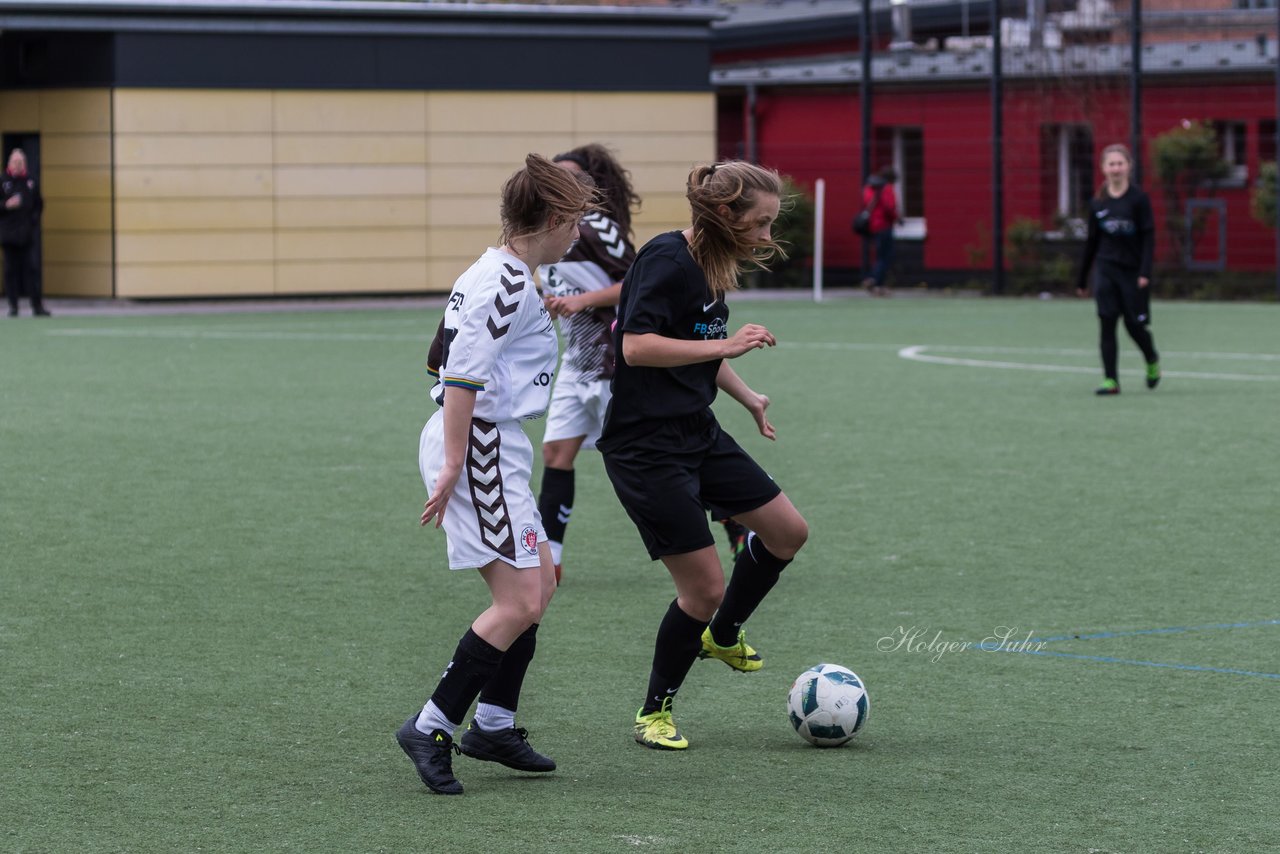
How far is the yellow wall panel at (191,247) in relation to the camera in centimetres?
2811

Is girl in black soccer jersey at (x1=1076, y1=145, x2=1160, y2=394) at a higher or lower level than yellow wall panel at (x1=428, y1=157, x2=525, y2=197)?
lower

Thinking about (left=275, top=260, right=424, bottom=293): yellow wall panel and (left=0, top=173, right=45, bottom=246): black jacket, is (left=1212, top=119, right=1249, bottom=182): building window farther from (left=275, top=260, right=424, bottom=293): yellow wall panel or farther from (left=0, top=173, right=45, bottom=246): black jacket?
(left=0, top=173, right=45, bottom=246): black jacket

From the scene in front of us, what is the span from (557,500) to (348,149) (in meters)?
21.8

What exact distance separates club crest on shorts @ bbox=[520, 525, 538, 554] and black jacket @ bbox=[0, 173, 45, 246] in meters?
21.8

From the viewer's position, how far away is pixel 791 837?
4.69 m

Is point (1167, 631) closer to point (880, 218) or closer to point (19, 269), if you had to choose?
point (19, 269)

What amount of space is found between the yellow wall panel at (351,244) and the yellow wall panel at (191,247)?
0.29 metres

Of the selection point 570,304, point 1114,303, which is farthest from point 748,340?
point 1114,303

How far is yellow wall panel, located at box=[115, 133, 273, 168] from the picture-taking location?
91.7 ft

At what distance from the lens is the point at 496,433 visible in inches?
199

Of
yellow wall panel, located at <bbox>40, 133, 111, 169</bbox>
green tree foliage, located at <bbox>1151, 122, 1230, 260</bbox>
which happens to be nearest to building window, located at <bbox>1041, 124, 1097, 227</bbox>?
green tree foliage, located at <bbox>1151, 122, 1230, 260</bbox>

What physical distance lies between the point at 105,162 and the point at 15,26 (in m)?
2.17

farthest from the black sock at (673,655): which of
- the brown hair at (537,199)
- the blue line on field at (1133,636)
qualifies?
the blue line on field at (1133,636)

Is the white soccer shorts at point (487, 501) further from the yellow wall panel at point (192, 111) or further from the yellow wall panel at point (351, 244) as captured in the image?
the yellow wall panel at point (351, 244)
